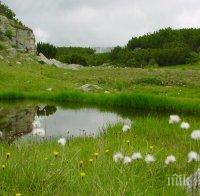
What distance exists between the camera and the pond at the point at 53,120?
53.5 feet

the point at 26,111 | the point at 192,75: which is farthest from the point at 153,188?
the point at 192,75

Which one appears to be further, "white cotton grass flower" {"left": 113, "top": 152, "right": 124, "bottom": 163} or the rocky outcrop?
the rocky outcrop

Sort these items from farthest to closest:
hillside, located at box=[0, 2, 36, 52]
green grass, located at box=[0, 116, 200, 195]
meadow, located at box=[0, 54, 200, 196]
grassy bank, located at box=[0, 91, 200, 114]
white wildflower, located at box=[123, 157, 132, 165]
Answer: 1. hillside, located at box=[0, 2, 36, 52]
2. grassy bank, located at box=[0, 91, 200, 114]
3. white wildflower, located at box=[123, 157, 132, 165]
4. meadow, located at box=[0, 54, 200, 196]
5. green grass, located at box=[0, 116, 200, 195]

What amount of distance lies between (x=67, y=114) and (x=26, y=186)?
13.2 m

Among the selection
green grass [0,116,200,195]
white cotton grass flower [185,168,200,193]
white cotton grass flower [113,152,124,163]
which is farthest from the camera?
white cotton grass flower [113,152,124,163]

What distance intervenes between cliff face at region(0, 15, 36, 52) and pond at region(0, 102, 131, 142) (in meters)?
23.8

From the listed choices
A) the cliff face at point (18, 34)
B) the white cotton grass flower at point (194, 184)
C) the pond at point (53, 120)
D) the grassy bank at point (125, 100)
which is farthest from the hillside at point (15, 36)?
the white cotton grass flower at point (194, 184)

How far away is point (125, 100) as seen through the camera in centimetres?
2344

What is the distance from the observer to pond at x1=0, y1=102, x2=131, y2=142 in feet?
53.5

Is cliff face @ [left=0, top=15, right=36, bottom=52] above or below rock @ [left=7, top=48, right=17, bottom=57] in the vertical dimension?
above

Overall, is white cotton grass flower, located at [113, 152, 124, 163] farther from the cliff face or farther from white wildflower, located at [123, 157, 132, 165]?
the cliff face

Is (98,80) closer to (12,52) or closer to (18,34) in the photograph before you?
(12,52)

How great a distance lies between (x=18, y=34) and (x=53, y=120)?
30.5 meters

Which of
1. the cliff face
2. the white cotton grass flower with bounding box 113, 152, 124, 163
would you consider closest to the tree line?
the cliff face
